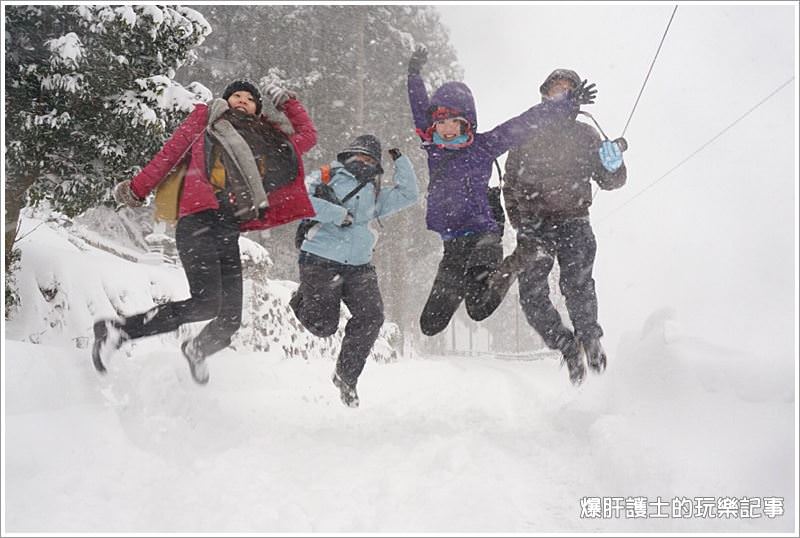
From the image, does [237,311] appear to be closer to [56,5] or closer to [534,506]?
[534,506]

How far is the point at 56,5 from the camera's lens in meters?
4.63

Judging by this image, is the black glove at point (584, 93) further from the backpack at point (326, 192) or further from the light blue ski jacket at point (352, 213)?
the backpack at point (326, 192)

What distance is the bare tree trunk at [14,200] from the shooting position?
15.8ft

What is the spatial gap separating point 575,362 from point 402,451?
5.63 feet

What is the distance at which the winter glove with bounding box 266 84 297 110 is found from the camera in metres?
4.12

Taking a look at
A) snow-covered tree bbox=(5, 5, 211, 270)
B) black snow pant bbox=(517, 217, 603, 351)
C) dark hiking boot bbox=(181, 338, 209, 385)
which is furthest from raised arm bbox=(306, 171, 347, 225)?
snow-covered tree bbox=(5, 5, 211, 270)

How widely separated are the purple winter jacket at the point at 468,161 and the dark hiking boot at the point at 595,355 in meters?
1.12

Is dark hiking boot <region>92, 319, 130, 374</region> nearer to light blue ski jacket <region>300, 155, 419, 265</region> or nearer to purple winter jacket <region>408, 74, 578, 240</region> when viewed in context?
light blue ski jacket <region>300, 155, 419, 265</region>

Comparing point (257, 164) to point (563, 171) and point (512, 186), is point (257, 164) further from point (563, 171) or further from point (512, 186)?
point (563, 171)

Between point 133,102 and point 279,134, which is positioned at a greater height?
point 133,102

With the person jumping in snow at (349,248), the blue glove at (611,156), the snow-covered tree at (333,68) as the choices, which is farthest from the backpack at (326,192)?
the snow-covered tree at (333,68)

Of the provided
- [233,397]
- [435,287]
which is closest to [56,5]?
[233,397]

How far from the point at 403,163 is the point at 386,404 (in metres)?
1.91

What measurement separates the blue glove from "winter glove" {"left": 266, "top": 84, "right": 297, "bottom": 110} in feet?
7.54
